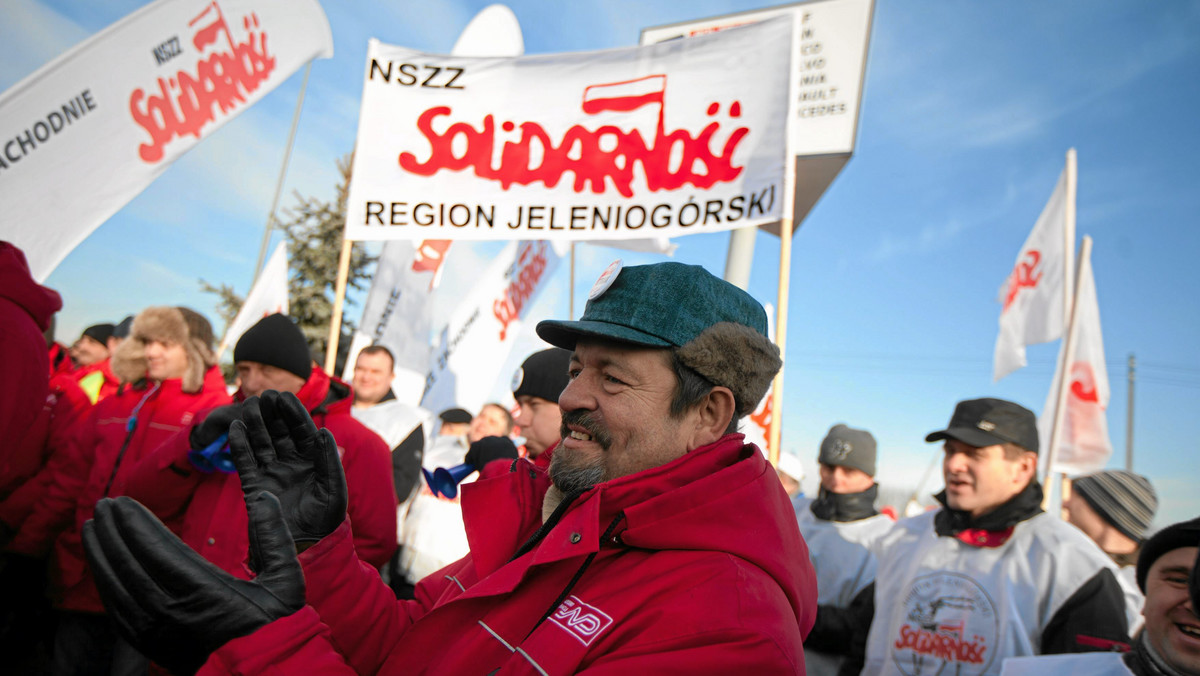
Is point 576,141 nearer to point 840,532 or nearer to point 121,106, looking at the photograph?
point 121,106

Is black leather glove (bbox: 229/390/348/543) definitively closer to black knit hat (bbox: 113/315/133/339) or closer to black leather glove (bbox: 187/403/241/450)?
black leather glove (bbox: 187/403/241/450)

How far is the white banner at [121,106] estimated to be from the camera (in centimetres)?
299

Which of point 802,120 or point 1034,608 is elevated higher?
point 802,120

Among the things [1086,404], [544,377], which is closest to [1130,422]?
[1086,404]

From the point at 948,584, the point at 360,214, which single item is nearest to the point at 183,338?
the point at 360,214

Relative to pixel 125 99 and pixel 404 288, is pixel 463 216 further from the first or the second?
pixel 404 288

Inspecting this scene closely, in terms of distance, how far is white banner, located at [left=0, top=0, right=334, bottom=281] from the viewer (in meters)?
2.99

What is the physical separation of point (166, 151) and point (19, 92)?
29.4 inches

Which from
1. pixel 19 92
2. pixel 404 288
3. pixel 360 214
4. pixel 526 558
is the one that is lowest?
pixel 526 558

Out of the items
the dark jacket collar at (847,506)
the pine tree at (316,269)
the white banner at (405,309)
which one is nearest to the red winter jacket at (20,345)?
the white banner at (405,309)

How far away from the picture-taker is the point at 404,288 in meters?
6.52

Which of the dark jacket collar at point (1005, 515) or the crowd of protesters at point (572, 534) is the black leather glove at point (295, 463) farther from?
the dark jacket collar at point (1005, 515)

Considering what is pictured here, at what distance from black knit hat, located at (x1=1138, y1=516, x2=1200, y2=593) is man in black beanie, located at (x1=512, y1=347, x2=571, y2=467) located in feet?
6.42

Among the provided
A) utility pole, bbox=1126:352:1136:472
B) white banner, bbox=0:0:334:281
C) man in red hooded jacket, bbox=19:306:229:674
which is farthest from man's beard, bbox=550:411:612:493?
utility pole, bbox=1126:352:1136:472
